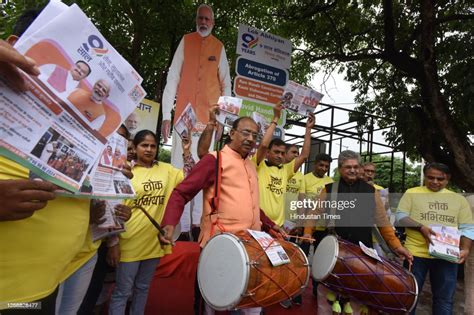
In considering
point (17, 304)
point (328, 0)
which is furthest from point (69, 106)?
point (328, 0)

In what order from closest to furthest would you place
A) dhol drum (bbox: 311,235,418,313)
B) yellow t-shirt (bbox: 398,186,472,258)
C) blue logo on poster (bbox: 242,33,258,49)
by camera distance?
dhol drum (bbox: 311,235,418,313)
yellow t-shirt (bbox: 398,186,472,258)
blue logo on poster (bbox: 242,33,258,49)

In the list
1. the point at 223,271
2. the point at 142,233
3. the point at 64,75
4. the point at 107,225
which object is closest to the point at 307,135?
the point at 142,233

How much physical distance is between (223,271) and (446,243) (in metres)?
2.54

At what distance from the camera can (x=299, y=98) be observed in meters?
4.19

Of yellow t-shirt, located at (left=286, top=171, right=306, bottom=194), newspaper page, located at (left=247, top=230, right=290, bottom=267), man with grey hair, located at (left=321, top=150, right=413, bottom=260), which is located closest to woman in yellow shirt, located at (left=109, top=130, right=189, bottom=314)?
newspaper page, located at (left=247, top=230, right=290, bottom=267)

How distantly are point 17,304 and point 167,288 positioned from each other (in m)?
3.40

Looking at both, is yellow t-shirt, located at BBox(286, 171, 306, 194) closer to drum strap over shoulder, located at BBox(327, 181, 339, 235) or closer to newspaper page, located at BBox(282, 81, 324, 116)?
newspaper page, located at BBox(282, 81, 324, 116)

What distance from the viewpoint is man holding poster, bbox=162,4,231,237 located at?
15.4 feet

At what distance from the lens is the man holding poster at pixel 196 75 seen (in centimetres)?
471

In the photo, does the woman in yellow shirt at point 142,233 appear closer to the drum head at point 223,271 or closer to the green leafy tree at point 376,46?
the drum head at point 223,271

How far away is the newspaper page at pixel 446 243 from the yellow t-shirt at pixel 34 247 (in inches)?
135

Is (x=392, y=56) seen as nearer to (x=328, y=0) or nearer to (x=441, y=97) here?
(x=441, y=97)

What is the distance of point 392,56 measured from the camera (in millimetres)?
6496

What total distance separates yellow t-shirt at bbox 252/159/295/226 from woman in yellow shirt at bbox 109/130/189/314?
3.80 ft
